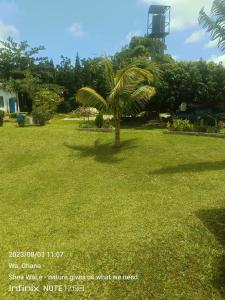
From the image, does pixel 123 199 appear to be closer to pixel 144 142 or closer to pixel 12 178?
pixel 12 178

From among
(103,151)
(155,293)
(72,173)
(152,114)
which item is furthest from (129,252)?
(152,114)

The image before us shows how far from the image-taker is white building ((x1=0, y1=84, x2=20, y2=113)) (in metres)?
31.2

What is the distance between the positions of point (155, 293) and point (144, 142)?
32.2 feet

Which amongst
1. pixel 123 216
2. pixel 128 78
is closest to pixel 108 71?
pixel 128 78

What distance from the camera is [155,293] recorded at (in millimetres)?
4844

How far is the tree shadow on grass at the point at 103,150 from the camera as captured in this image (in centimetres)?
1228

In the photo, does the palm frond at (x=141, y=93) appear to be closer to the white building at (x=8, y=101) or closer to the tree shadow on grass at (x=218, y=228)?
the tree shadow on grass at (x=218, y=228)

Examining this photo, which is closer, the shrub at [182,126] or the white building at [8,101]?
the shrub at [182,126]

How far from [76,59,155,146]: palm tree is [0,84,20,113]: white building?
20820mm

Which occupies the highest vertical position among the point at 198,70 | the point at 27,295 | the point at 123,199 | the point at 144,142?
the point at 198,70

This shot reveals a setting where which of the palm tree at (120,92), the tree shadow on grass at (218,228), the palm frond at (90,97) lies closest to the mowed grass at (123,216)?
the tree shadow on grass at (218,228)

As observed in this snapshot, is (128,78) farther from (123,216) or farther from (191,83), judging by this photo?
(191,83)

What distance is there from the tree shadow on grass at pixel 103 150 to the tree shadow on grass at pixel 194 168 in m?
2.30

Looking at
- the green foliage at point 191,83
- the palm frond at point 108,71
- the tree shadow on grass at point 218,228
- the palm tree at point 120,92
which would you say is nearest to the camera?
the tree shadow on grass at point 218,228
